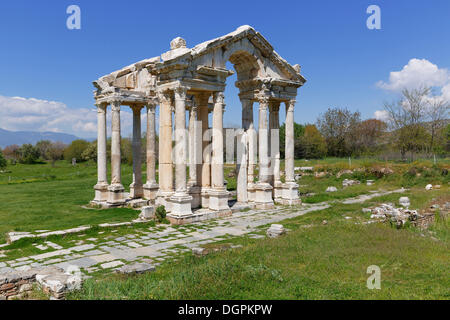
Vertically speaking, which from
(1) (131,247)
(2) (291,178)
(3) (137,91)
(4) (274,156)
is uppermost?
(3) (137,91)

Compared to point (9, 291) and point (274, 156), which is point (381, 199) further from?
point (9, 291)

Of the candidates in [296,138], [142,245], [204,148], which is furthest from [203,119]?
[296,138]

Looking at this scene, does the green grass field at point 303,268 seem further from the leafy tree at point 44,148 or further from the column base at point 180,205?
the leafy tree at point 44,148

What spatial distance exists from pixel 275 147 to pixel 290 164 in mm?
1184

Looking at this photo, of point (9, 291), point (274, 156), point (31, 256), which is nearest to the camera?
point (9, 291)

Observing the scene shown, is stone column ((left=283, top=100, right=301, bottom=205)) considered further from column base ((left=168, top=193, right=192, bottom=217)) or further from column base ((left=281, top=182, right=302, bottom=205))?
column base ((left=168, top=193, right=192, bottom=217))

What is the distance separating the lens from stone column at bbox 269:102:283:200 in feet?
55.9

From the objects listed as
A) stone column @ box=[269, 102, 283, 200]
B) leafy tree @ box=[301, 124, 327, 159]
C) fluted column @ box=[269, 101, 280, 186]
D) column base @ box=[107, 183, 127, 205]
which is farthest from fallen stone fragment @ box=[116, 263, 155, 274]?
leafy tree @ box=[301, 124, 327, 159]

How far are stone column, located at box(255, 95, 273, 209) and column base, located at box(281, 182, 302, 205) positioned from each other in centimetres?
119
